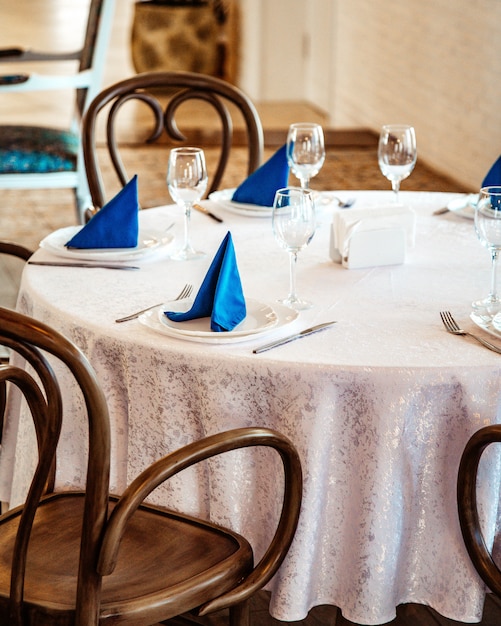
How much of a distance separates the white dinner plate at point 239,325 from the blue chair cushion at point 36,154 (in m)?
2.28

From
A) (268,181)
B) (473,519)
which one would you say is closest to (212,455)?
(473,519)

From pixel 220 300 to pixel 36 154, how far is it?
7.99 feet

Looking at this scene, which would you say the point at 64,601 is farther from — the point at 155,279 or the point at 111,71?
the point at 111,71

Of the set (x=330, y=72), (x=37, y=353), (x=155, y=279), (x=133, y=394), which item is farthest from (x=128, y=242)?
(x=330, y=72)

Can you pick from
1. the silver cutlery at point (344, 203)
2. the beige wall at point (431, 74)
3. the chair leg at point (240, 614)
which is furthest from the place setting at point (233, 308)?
the beige wall at point (431, 74)

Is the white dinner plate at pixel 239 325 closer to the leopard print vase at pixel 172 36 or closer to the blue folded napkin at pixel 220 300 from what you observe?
the blue folded napkin at pixel 220 300

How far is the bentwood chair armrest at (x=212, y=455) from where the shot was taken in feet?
4.22

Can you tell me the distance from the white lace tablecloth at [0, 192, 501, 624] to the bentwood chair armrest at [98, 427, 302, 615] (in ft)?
0.18

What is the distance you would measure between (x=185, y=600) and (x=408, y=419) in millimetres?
414

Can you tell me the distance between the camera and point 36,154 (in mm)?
3789

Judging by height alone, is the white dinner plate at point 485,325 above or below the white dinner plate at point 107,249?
below

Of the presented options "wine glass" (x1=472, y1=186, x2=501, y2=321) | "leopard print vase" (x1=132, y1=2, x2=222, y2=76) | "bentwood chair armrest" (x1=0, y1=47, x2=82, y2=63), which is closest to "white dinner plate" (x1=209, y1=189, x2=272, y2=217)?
"wine glass" (x1=472, y1=186, x2=501, y2=321)

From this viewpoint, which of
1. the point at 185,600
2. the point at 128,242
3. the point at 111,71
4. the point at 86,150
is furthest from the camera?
the point at 111,71

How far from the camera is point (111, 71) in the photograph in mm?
9516
